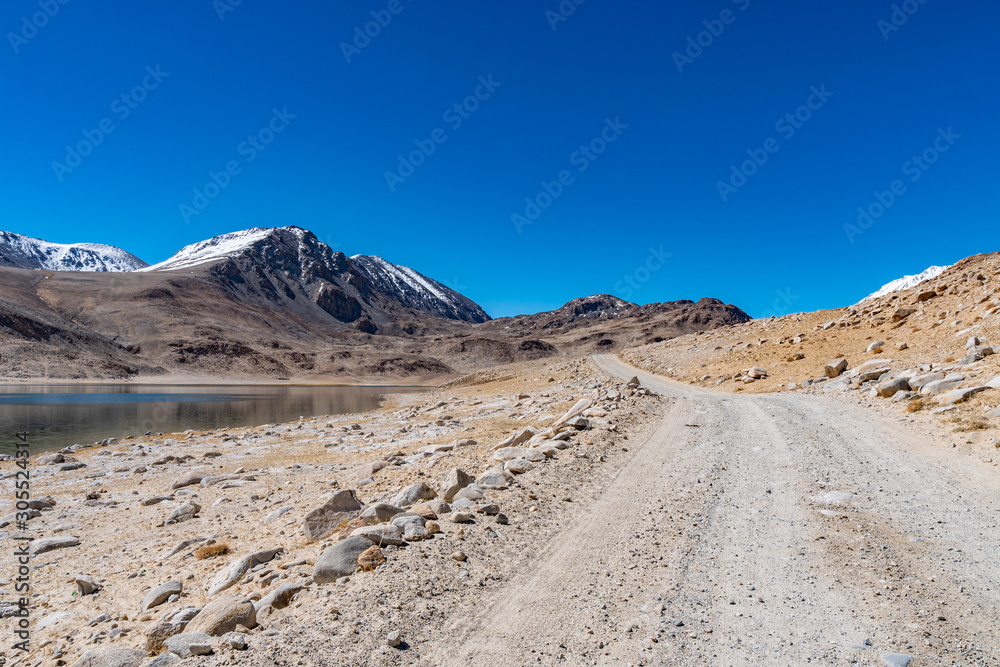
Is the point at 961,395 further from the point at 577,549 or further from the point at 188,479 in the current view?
the point at 188,479

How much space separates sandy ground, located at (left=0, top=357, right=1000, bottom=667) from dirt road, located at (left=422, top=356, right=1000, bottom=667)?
0.03 meters

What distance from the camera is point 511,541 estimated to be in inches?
287

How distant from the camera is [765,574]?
5.93 meters

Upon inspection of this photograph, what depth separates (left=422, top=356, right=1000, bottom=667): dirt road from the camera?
462 centimetres

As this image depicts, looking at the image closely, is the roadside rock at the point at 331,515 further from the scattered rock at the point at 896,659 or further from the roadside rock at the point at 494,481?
the scattered rock at the point at 896,659

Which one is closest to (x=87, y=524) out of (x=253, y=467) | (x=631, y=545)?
(x=253, y=467)

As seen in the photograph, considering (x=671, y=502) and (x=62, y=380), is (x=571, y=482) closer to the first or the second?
(x=671, y=502)

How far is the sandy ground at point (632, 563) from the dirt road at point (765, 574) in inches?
1.1

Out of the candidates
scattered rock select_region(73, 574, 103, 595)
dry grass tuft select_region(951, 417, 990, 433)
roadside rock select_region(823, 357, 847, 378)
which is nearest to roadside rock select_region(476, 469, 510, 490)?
scattered rock select_region(73, 574, 103, 595)

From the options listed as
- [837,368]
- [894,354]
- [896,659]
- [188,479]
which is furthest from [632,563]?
[894,354]

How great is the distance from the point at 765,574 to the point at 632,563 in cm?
149

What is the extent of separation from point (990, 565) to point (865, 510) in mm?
1985

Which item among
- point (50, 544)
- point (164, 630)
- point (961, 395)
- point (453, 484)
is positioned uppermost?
point (961, 395)

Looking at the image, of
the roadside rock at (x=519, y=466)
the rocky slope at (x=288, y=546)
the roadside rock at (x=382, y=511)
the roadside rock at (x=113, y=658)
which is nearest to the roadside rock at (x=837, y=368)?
the rocky slope at (x=288, y=546)
